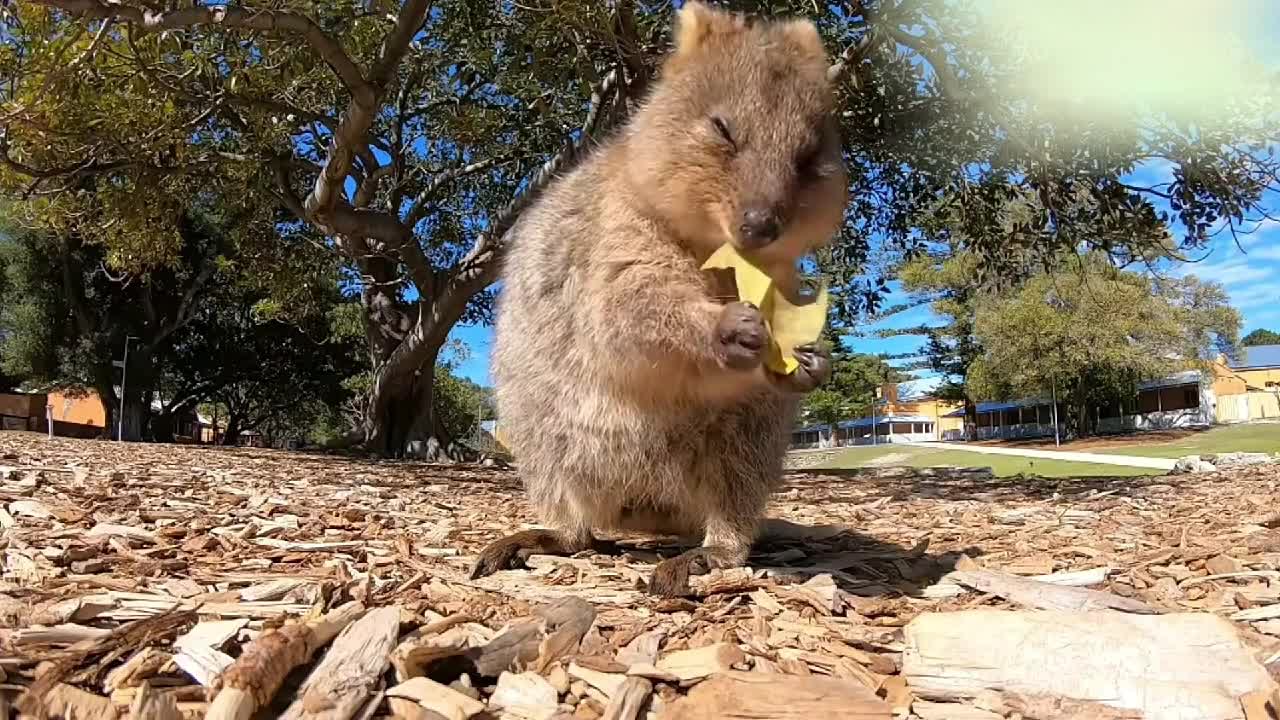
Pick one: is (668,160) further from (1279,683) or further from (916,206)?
(916,206)

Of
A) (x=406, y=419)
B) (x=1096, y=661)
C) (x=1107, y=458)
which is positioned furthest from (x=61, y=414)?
(x=1096, y=661)

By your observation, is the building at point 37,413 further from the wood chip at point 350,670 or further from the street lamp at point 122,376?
the wood chip at point 350,670

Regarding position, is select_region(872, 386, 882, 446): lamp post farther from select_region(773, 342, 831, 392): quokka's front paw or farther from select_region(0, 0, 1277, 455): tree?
select_region(773, 342, 831, 392): quokka's front paw

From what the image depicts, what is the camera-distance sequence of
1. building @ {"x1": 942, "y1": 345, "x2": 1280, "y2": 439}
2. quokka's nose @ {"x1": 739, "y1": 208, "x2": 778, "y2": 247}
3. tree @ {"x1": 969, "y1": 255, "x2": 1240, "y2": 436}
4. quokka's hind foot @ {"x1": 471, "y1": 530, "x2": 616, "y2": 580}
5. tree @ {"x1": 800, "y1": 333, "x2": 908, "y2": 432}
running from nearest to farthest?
1. quokka's nose @ {"x1": 739, "y1": 208, "x2": 778, "y2": 247}
2. quokka's hind foot @ {"x1": 471, "y1": 530, "x2": 616, "y2": 580}
3. building @ {"x1": 942, "y1": 345, "x2": 1280, "y2": 439}
4. tree @ {"x1": 969, "y1": 255, "x2": 1240, "y2": 436}
5. tree @ {"x1": 800, "y1": 333, "x2": 908, "y2": 432}

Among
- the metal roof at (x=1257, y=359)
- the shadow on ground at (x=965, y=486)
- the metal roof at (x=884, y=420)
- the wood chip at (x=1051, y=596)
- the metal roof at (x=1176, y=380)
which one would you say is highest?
the metal roof at (x=1257, y=359)

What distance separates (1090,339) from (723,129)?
32377 mm

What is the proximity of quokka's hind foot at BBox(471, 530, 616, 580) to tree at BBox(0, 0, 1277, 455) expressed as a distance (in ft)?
14.3

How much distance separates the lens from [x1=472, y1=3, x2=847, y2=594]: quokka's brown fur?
2.91 meters

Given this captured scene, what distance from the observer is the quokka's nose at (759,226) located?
109 inches

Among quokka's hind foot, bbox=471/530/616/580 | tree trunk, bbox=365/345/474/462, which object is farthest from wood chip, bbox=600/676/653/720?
tree trunk, bbox=365/345/474/462

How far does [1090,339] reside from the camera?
3123 centimetres

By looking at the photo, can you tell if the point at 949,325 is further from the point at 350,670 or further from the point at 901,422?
the point at 350,670

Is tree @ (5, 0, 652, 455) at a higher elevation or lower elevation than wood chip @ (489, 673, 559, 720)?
higher

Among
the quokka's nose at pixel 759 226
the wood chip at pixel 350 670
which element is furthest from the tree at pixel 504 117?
the wood chip at pixel 350 670
